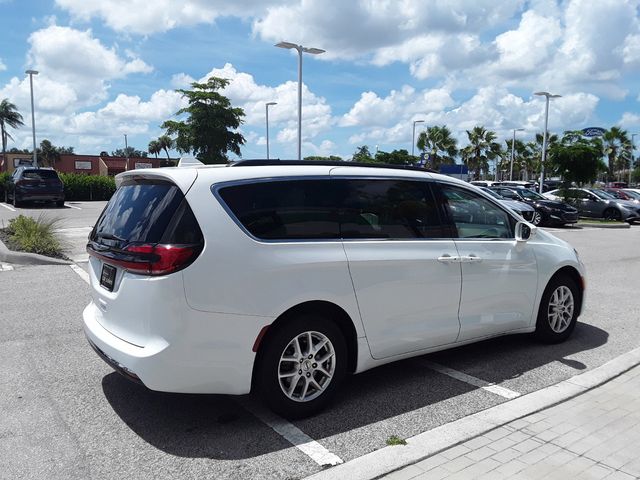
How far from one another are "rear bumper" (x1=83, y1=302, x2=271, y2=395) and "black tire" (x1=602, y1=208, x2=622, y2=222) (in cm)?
2697

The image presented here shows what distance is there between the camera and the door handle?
15.0ft

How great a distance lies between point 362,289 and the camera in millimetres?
4078

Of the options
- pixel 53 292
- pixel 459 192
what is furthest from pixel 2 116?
pixel 459 192

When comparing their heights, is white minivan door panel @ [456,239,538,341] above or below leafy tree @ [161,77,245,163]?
below

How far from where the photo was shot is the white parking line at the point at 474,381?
14.8 feet

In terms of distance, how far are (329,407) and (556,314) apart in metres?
2.79

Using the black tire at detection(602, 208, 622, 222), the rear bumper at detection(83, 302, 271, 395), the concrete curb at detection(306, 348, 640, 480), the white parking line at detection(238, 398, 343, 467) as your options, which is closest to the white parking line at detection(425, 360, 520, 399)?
the concrete curb at detection(306, 348, 640, 480)

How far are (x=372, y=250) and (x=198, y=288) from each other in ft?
4.46

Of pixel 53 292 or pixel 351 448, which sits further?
pixel 53 292

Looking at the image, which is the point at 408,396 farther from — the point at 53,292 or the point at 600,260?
the point at 600,260

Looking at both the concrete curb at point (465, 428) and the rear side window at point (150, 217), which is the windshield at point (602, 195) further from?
the rear side window at point (150, 217)

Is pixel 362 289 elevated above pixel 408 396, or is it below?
above

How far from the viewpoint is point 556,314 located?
5.69 m

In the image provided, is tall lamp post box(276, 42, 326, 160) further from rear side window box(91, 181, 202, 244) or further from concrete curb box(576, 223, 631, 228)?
rear side window box(91, 181, 202, 244)
